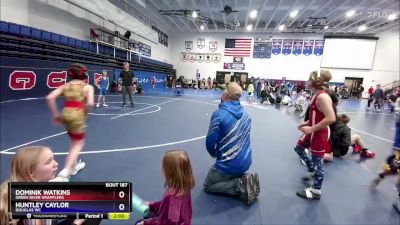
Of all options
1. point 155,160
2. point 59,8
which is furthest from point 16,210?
point 59,8

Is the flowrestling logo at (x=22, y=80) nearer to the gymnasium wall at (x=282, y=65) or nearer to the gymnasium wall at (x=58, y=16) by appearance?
the gymnasium wall at (x=58, y=16)

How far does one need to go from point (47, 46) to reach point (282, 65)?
26160 millimetres

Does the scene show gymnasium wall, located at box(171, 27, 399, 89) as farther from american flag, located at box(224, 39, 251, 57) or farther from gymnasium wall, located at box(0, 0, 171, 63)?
gymnasium wall, located at box(0, 0, 171, 63)

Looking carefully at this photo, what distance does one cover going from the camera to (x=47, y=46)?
12164mm

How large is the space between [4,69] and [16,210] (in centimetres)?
1182

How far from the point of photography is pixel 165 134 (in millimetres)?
6516

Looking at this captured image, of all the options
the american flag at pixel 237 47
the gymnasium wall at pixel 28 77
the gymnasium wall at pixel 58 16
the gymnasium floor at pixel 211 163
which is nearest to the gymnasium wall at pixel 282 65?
the american flag at pixel 237 47

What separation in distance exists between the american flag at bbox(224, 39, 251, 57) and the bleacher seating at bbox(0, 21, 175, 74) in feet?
55.8

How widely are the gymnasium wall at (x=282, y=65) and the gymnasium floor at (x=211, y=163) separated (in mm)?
23677

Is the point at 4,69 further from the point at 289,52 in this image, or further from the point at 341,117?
the point at 289,52

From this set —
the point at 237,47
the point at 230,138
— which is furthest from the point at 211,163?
the point at 237,47
